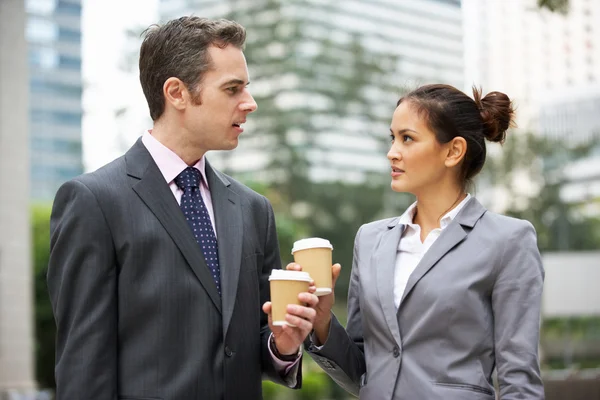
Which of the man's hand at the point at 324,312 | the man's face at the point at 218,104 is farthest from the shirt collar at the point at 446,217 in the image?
the man's face at the point at 218,104

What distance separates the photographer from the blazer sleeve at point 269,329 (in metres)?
2.00

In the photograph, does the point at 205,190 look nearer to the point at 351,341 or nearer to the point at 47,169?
the point at 351,341

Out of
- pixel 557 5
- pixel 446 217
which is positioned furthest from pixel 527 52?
pixel 446 217

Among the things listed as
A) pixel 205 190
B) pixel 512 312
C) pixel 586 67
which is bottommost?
pixel 512 312

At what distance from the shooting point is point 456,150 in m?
2.00

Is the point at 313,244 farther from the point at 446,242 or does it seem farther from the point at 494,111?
the point at 494,111

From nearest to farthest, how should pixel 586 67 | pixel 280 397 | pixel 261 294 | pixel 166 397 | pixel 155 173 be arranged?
pixel 166 397 → pixel 155 173 → pixel 261 294 → pixel 280 397 → pixel 586 67

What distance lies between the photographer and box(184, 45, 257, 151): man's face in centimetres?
199

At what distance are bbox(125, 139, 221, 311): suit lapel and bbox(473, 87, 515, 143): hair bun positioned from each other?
792 mm

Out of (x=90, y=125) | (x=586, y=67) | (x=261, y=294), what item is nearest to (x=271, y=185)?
(x=90, y=125)

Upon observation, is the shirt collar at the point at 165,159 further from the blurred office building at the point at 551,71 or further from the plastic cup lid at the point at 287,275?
the blurred office building at the point at 551,71

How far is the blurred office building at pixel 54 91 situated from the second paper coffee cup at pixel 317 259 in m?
13.0

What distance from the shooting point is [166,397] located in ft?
5.86

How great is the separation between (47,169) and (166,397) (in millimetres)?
13987
